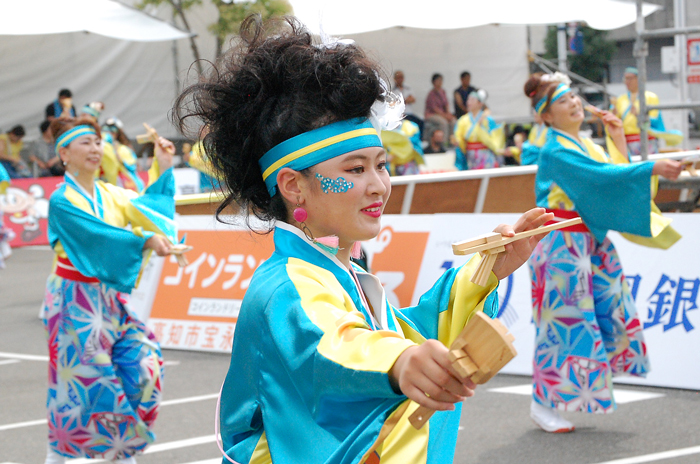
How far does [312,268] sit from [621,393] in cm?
386

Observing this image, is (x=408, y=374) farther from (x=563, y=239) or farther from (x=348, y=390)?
(x=563, y=239)

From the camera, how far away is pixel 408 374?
4.45 feet

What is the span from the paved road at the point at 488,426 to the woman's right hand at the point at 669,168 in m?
1.25

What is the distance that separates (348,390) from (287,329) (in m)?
0.21

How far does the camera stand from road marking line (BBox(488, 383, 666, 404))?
5047 mm

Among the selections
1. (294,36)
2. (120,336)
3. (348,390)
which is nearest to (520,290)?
(120,336)

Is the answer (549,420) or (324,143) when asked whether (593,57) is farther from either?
(324,143)

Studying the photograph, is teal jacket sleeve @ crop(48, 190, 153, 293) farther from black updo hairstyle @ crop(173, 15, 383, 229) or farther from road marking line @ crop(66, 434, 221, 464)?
black updo hairstyle @ crop(173, 15, 383, 229)

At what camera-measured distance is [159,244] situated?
4062 millimetres

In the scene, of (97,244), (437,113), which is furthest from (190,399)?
(437,113)

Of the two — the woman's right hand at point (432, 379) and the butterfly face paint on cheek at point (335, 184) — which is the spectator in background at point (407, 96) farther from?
the woman's right hand at point (432, 379)

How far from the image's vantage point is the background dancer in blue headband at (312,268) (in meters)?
1.57

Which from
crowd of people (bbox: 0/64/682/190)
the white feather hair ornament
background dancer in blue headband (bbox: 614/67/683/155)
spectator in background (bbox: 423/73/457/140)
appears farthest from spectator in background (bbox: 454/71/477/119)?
the white feather hair ornament

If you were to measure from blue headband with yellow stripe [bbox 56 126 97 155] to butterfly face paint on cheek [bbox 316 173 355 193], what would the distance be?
9.14ft
